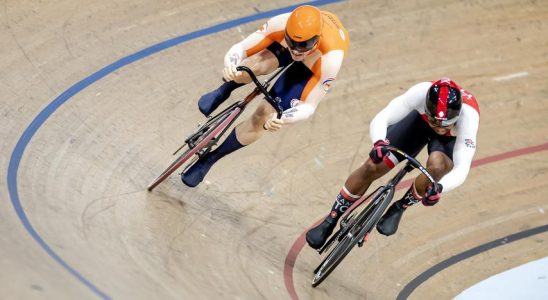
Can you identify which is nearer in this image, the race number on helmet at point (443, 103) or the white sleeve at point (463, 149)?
the race number on helmet at point (443, 103)

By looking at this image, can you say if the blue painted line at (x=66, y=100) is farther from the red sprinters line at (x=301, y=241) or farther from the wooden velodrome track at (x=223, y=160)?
the red sprinters line at (x=301, y=241)

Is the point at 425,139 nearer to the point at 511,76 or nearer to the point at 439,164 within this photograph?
the point at 439,164

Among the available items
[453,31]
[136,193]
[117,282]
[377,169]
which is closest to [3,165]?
[136,193]

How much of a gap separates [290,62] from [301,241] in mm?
1264

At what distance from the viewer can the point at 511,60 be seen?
26.4 feet

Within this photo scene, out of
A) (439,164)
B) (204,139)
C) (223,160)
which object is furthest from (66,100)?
(439,164)

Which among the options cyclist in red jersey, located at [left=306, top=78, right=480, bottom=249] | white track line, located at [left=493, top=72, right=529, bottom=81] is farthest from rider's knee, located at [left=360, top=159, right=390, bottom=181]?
white track line, located at [left=493, top=72, right=529, bottom=81]

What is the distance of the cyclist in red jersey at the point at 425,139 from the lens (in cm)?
506

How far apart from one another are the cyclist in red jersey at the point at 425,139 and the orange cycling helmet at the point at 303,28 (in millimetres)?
603

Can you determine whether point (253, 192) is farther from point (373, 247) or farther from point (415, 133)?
point (415, 133)

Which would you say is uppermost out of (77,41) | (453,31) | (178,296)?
(77,41)

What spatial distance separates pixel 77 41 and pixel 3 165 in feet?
5.59

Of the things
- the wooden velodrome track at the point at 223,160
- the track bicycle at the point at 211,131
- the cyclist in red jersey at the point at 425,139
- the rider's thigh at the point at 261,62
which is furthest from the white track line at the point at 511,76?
the rider's thigh at the point at 261,62

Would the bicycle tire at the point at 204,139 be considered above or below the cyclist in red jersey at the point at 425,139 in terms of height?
above
